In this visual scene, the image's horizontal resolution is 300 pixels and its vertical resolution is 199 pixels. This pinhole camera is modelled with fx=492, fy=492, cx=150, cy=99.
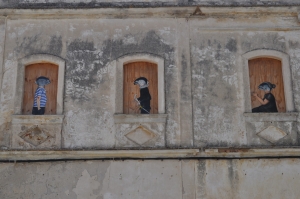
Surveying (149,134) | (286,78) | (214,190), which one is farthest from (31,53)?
(286,78)

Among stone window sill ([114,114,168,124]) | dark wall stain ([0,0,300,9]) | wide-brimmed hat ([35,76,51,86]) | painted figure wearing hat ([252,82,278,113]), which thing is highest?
dark wall stain ([0,0,300,9])

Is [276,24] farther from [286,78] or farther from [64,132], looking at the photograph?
[64,132]

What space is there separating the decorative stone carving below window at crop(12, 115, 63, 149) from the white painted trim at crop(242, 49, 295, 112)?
4.52 metres

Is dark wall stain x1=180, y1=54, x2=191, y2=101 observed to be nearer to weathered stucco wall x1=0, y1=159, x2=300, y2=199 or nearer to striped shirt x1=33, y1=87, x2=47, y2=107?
weathered stucco wall x1=0, y1=159, x2=300, y2=199

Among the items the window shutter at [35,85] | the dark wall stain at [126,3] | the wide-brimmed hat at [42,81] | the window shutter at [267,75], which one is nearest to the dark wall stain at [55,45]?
the window shutter at [35,85]

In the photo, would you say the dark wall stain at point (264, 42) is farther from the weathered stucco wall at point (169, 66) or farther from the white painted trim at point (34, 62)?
the white painted trim at point (34, 62)

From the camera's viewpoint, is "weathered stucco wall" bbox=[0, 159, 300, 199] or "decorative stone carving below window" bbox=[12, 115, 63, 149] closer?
"weathered stucco wall" bbox=[0, 159, 300, 199]

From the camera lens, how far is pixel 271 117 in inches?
462

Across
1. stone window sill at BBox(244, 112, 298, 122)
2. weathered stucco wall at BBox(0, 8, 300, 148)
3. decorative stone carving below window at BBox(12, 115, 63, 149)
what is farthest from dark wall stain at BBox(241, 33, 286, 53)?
decorative stone carving below window at BBox(12, 115, 63, 149)

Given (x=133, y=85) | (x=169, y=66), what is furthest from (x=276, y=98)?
(x=133, y=85)

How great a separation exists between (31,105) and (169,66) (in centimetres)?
353

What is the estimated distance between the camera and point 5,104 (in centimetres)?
1189

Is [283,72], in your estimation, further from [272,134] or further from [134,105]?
[134,105]

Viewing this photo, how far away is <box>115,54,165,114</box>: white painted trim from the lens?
38.8 feet
